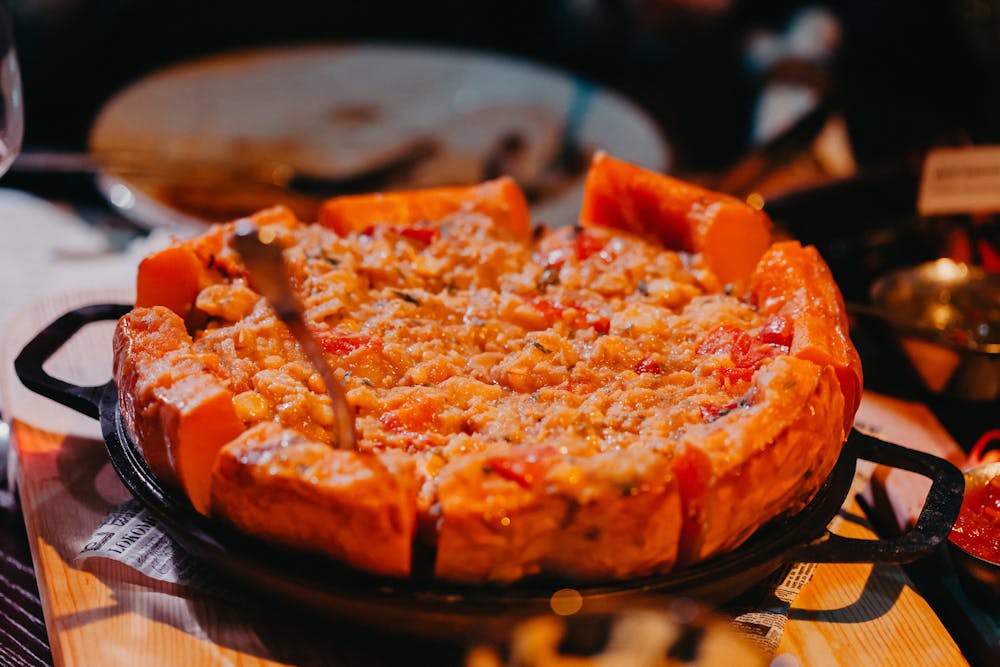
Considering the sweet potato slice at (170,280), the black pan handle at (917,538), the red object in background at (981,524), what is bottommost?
the red object in background at (981,524)

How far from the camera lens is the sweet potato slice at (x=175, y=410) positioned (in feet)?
4.25

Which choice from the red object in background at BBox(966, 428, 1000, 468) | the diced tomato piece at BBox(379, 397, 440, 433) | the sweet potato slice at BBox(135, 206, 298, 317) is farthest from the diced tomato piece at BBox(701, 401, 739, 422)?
the sweet potato slice at BBox(135, 206, 298, 317)

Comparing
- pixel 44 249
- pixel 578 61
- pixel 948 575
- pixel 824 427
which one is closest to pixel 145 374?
pixel 824 427

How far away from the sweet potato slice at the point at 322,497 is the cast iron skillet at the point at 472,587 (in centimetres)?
3

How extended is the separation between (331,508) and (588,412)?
423mm

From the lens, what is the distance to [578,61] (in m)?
5.12

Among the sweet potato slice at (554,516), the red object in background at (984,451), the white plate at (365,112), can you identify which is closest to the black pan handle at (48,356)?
the sweet potato slice at (554,516)

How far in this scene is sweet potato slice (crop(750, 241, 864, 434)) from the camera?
149 cm

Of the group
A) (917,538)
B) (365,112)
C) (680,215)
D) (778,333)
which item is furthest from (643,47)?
(917,538)

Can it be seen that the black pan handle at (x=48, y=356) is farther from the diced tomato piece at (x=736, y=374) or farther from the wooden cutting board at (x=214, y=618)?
the diced tomato piece at (x=736, y=374)

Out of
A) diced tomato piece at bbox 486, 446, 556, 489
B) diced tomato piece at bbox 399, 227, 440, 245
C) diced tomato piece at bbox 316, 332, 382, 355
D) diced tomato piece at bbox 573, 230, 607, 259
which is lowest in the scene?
diced tomato piece at bbox 573, 230, 607, 259

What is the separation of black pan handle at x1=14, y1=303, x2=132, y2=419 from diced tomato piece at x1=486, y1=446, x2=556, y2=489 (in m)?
0.78

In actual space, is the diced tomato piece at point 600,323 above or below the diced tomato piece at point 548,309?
below

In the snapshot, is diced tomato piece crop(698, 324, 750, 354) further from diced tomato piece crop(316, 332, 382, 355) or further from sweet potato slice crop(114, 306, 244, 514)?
sweet potato slice crop(114, 306, 244, 514)
